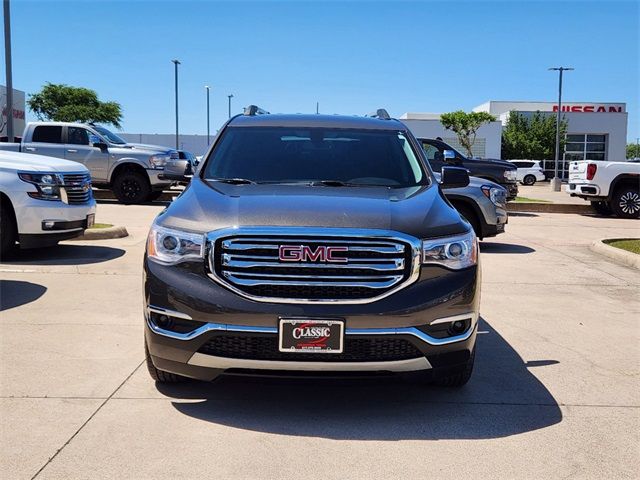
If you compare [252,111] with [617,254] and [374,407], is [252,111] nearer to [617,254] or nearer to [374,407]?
[374,407]

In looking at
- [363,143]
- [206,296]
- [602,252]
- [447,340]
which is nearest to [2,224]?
[363,143]

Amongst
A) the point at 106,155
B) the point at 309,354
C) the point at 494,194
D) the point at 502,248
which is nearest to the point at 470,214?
the point at 494,194

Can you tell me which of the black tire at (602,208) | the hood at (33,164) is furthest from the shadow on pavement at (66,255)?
the black tire at (602,208)

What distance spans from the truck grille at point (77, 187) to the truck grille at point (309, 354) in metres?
6.11

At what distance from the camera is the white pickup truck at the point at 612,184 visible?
1800 centimetres

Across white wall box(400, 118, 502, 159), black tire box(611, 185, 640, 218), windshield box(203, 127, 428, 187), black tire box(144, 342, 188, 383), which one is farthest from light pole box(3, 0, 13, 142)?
white wall box(400, 118, 502, 159)

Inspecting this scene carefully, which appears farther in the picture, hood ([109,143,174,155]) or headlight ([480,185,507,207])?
hood ([109,143,174,155])

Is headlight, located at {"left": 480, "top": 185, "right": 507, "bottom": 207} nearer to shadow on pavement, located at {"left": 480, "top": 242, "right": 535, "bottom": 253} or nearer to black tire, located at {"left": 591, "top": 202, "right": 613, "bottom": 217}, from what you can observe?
shadow on pavement, located at {"left": 480, "top": 242, "right": 535, "bottom": 253}

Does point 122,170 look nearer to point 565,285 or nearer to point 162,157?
point 162,157

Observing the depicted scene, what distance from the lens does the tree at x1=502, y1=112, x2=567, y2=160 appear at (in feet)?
192

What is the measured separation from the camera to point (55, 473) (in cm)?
310

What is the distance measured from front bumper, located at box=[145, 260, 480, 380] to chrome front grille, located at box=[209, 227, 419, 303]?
69 millimetres

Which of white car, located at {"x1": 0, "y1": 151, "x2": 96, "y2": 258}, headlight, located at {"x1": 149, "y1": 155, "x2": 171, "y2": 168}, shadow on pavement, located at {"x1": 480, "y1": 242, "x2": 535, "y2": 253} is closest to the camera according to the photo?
white car, located at {"x1": 0, "y1": 151, "x2": 96, "y2": 258}

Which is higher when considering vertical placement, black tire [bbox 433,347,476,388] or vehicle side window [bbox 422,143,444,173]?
vehicle side window [bbox 422,143,444,173]
